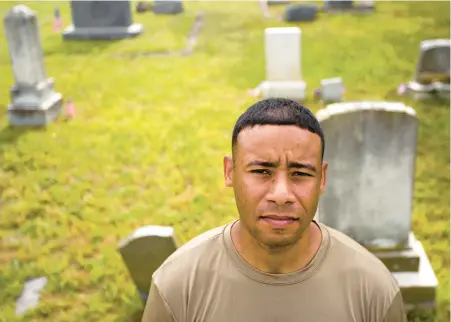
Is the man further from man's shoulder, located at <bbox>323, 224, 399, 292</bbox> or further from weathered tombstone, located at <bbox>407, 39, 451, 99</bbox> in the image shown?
weathered tombstone, located at <bbox>407, 39, 451, 99</bbox>

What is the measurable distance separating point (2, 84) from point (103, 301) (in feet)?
24.3

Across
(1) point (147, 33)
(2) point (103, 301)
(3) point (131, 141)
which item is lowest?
(2) point (103, 301)

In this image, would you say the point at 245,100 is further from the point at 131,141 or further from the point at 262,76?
the point at 131,141

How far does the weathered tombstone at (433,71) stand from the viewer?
8.16 m

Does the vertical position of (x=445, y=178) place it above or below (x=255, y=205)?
below

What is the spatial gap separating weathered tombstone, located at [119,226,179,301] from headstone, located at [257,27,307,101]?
5.16 metres

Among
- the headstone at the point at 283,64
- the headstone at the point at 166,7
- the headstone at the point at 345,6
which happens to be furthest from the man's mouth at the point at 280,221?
the headstone at the point at 166,7

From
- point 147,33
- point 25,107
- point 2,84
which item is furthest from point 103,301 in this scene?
point 147,33

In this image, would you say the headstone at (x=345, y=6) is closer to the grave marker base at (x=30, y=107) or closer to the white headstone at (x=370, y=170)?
the grave marker base at (x=30, y=107)

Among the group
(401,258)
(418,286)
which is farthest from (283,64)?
(418,286)

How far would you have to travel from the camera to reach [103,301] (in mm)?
4258

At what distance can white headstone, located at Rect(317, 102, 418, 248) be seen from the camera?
3.55m

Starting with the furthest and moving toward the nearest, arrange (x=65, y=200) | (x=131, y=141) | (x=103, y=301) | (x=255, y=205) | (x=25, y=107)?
(x=25, y=107), (x=131, y=141), (x=65, y=200), (x=103, y=301), (x=255, y=205)

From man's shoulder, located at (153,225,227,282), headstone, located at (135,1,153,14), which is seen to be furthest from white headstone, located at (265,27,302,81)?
headstone, located at (135,1,153,14)
